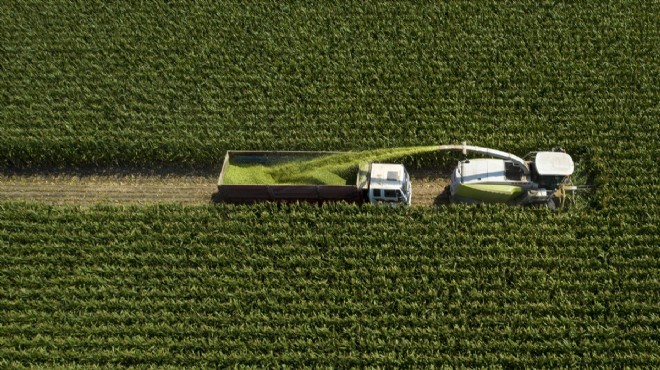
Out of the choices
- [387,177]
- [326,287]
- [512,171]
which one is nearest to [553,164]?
[512,171]

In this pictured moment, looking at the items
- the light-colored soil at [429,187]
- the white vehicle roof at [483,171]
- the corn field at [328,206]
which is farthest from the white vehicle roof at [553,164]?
the light-colored soil at [429,187]

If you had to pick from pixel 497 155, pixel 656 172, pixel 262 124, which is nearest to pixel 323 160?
pixel 262 124

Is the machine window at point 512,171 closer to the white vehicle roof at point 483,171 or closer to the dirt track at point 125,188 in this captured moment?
the white vehicle roof at point 483,171

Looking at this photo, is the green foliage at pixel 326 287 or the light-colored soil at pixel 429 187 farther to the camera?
the light-colored soil at pixel 429 187

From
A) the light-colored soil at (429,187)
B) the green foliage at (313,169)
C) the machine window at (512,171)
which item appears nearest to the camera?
the machine window at (512,171)

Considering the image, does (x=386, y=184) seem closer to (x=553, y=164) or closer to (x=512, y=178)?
(x=512, y=178)

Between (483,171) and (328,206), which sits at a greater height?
(483,171)
